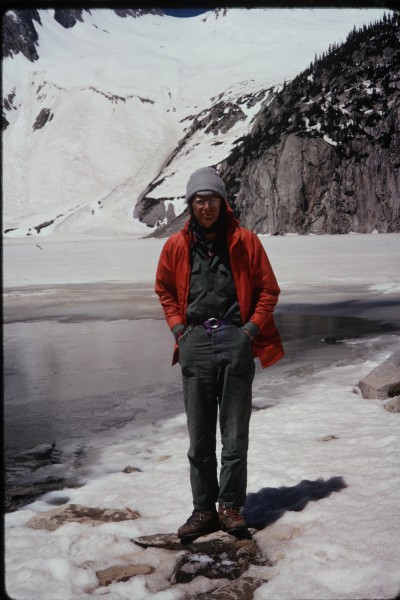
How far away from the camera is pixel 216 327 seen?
379 centimetres

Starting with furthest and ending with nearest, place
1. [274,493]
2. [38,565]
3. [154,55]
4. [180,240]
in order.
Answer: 1. [154,55]
2. [274,493]
3. [180,240]
4. [38,565]

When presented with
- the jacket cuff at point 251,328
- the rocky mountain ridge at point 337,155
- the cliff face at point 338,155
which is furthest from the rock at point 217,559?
the rocky mountain ridge at point 337,155

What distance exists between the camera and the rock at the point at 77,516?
4133 mm

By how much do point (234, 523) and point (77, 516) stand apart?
1120 mm

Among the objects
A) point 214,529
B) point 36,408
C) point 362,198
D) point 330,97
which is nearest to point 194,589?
point 214,529

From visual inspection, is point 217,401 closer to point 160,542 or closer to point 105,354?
point 160,542

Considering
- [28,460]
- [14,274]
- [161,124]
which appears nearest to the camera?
[28,460]

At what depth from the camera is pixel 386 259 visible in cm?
3173

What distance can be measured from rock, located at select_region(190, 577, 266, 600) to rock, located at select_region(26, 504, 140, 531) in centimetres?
111

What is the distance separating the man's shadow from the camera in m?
4.13

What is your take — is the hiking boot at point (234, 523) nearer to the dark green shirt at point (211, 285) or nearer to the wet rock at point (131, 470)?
the dark green shirt at point (211, 285)

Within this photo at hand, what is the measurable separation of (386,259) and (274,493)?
28.8 meters

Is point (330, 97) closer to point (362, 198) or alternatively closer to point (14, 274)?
point (362, 198)

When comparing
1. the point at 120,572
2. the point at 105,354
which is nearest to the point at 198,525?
the point at 120,572
